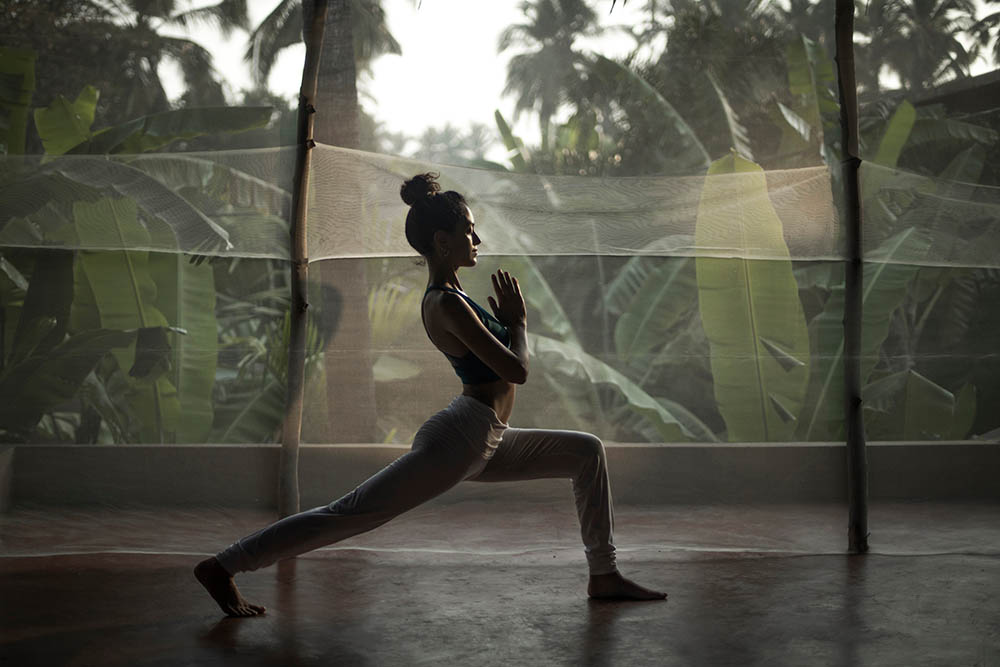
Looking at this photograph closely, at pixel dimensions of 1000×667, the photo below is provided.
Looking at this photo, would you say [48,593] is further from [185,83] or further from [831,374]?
[831,374]

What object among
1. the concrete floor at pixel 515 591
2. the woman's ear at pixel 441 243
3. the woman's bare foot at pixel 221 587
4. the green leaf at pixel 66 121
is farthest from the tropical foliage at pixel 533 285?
the woman's bare foot at pixel 221 587

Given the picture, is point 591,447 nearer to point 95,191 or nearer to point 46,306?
point 95,191

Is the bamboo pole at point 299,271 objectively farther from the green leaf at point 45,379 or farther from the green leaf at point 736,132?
the green leaf at point 736,132

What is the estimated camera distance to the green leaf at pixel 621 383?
396 cm

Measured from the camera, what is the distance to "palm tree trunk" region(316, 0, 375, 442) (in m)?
3.92

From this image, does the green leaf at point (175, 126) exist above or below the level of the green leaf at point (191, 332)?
above

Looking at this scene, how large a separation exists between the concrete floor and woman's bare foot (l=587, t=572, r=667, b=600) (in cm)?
4

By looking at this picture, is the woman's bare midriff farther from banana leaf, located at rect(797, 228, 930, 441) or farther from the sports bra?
banana leaf, located at rect(797, 228, 930, 441)

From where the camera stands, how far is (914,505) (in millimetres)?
4129

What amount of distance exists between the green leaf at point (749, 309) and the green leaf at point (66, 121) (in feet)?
8.13

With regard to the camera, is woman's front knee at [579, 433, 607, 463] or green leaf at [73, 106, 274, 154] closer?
woman's front knee at [579, 433, 607, 463]

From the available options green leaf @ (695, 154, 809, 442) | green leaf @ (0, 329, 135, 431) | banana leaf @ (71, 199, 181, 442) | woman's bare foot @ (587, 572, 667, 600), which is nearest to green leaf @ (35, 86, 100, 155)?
banana leaf @ (71, 199, 181, 442)

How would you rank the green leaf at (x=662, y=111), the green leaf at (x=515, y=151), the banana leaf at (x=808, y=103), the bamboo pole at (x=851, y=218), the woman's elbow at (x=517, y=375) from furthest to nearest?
the green leaf at (x=515, y=151) < the green leaf at (x=662, y=111) < the banana leaf at (x=808, y=103) < the bamboo pole at (x=851, y=218) < the woman's elbow at (x=517, y=375)

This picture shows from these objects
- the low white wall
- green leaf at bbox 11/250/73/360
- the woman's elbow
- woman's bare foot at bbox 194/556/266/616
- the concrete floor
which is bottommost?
the concrete floor
